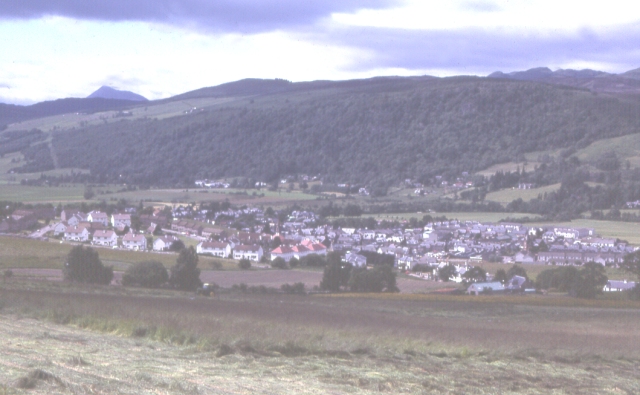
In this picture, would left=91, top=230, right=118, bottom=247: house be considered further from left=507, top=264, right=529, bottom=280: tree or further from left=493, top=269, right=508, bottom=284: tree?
left=507, top=264, right=529, bottom=280: tree

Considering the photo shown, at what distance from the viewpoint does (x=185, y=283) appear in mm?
Result: 25203

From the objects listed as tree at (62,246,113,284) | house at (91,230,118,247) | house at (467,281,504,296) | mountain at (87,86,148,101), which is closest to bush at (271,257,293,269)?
house at (91,230,118,247)

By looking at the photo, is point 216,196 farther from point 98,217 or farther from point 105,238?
point 105,238

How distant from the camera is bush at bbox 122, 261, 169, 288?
2462cm

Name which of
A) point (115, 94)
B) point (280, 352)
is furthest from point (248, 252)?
point (115, 94)

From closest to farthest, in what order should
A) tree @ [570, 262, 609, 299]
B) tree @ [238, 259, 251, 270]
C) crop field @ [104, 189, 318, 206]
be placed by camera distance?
tree @ [570, 262, 609, 299] → tree @ [238, 259, 251, 270] → crop field @ [104, 189, 318, 206]

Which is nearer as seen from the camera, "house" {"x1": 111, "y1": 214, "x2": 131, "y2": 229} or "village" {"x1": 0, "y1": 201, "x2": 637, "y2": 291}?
"village" {"x1": 0, "y1": 201, "x2": 637, "y2": 291}

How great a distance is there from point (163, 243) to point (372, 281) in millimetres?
13346

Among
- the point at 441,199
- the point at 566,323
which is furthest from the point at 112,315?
the point at 441,199

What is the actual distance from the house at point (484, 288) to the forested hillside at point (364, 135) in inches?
1964

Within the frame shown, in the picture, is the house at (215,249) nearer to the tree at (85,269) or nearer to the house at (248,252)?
the house at (248,252)

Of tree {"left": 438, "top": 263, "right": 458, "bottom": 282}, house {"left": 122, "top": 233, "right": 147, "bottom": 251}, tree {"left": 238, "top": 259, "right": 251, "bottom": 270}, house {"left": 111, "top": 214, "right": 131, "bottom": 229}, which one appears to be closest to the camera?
tree {"left": 238, "top": 259, "right": 251, "bottom": 270}

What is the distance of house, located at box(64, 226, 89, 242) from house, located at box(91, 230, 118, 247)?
17.2 inches

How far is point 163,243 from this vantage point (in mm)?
37312
